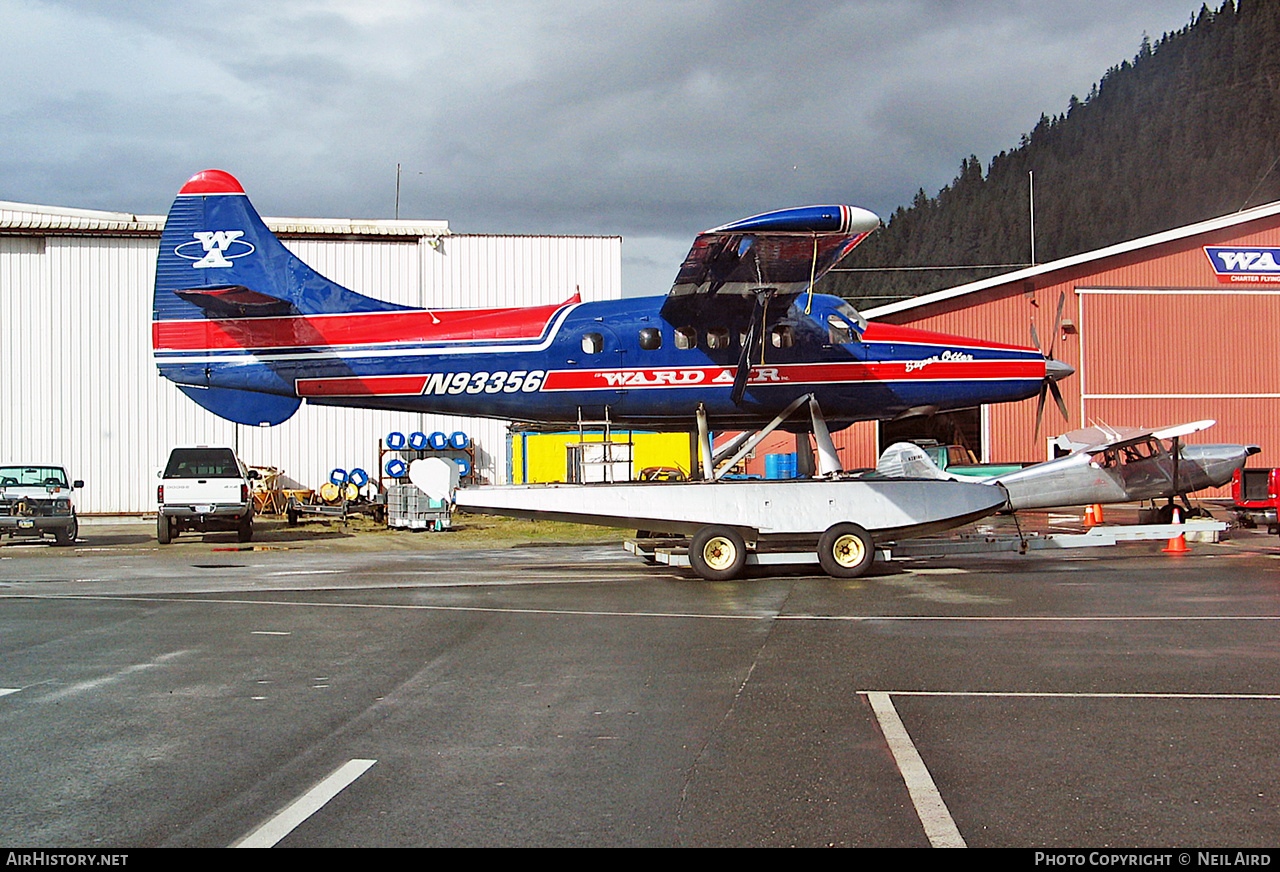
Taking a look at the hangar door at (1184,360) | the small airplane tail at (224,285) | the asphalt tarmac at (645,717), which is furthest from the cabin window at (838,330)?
the hangar door at (1184,360)

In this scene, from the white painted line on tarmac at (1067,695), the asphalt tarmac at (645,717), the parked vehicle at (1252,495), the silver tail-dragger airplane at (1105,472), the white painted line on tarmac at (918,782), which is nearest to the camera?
the white painted line on tarmac at (918,782)

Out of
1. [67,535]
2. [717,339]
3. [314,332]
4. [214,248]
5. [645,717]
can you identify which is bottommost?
[67,535]

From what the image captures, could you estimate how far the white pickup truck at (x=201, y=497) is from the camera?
862 inches

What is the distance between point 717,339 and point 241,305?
21.2 ft

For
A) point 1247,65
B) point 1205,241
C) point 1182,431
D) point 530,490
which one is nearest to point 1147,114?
point 1247,65

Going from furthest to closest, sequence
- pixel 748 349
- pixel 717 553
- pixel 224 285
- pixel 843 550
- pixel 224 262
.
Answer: pixel 224 262
pixel 224 285
pixel 748 349
pixel 843 550
pixel 717 553

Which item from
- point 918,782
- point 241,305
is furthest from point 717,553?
point 918,782

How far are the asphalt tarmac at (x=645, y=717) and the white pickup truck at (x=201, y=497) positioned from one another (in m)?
9.50

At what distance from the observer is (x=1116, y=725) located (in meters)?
5.99

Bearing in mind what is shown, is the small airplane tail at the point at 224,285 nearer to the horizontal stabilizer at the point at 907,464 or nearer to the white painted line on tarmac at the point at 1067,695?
the white painted line on tarmac at the point at 1067,695

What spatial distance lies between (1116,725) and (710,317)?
896cm

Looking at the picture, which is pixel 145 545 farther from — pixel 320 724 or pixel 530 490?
pixel 320 724

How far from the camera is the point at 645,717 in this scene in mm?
6359

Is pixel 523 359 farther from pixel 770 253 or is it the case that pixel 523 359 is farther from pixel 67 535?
pixel 67 535
